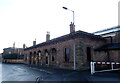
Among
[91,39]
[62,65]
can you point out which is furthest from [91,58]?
[62,65]

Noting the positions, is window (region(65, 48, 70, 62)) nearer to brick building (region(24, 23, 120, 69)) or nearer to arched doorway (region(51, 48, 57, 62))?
brick building (region(24, 23, 120, 69))

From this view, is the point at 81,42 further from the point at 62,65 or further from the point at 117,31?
the point at 117,31

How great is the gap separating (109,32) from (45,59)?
13421 millimetres

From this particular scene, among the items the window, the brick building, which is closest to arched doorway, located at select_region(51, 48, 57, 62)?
the brick building

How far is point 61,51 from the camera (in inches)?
797

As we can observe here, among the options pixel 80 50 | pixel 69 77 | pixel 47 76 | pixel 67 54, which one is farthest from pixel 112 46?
pixel 47 76

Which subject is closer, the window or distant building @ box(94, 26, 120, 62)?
distant building @ box(94, 26, 120, 62)

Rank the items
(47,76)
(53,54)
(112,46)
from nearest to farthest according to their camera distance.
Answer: (47,76), (112,46), (53,54)

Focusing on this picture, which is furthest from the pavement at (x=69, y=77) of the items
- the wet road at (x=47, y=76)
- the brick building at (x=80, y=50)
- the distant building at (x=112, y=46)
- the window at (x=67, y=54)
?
the window at (x=67, y=54)

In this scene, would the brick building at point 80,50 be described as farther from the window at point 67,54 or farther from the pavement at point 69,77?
the pavement at point 69,77

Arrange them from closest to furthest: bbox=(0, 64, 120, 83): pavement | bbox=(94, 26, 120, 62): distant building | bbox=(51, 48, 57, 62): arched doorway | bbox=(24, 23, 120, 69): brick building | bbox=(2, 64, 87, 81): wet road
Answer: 1. bbox=(0, 64, 120, 83): pavement
2. bbox=(2, 64, 87, 81): wet road
3. bbox=(24, 23, 120, 69): brick building
4. bbox=(94, 26, 120, 62): distant building
5. bbox=(51, 48, 57, 62): arched doorway

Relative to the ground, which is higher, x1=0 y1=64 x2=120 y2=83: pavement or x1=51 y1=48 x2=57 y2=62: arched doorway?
x1=51 y1=48 x2=57 y2=62: arched doorway

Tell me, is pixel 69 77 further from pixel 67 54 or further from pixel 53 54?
pixel 53 54

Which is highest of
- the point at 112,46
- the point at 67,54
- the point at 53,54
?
the point at 112,46
